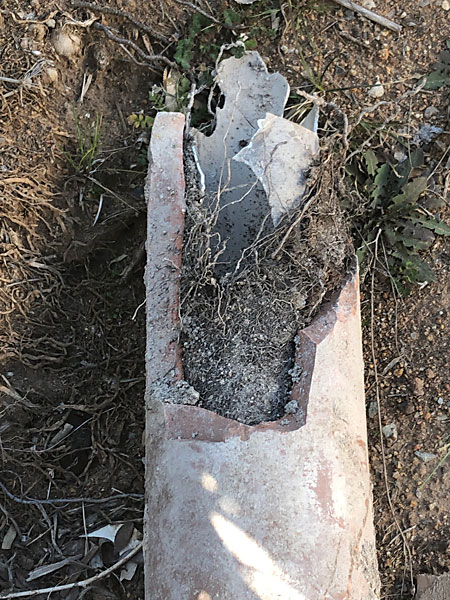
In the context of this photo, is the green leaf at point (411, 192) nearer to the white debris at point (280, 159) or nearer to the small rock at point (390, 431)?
the white debris at point (280, 159)

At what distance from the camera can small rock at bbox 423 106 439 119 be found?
2604 mm

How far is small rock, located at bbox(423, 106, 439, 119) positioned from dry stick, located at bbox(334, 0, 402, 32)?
1.28 ft

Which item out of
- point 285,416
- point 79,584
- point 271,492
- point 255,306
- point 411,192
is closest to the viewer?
point 271,492

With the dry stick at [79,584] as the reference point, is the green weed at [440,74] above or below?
above

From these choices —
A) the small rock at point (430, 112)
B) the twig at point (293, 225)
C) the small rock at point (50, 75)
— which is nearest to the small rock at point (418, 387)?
the twig at point (293, 225)

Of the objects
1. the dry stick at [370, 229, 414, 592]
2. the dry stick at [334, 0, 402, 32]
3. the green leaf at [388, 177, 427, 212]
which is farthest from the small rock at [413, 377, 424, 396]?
the dry stick at [334, 0, 402, 32]

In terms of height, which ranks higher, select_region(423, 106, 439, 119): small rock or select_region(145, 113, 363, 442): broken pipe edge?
select_region(423, 106, 439, 119): small rock

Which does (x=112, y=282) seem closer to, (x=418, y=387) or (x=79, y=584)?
(x=79, y=584)

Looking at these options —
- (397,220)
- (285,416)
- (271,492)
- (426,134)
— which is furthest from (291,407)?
(426,134)

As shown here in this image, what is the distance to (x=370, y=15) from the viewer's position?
266cm

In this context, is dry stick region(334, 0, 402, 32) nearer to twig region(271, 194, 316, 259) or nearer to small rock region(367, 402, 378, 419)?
twig region(271, 194, 316, 259)

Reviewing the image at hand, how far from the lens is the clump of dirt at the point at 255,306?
1780 mm

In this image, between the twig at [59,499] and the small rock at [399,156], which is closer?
the twig at [59,499]

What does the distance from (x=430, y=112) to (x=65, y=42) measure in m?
1.66
